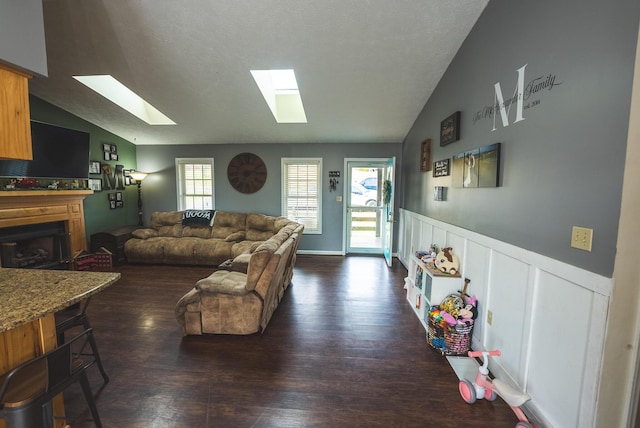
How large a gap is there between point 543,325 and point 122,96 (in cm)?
585

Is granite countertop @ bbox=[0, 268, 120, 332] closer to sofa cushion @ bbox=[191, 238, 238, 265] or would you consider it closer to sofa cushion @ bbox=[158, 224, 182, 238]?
sofa cushion @ bbox=[191, 238, 238, 265]

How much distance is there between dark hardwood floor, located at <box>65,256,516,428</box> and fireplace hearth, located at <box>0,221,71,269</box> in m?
1.16

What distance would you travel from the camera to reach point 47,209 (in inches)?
148

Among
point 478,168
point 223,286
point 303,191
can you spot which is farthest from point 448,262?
point 303,191

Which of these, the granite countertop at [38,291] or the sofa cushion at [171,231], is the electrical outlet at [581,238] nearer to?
the granite countertop at [38,291]

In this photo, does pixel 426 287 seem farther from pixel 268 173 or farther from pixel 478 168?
pixel 268 173

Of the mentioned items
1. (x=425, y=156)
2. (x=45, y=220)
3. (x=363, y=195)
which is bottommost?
(x=45, y=220)

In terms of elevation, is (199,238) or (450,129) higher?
(450,129)

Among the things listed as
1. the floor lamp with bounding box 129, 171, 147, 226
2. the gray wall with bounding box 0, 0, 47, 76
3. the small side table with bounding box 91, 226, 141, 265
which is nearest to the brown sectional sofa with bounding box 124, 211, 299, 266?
the small side table with bounding box 91, 226, 141, 265

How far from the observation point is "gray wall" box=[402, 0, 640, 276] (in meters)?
1.20

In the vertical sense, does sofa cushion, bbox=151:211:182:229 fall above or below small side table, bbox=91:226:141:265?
above

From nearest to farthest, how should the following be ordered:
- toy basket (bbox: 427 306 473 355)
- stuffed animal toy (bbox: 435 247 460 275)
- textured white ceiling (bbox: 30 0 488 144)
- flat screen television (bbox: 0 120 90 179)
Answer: toy basket (bbox: 427 306 473 355) < textured white ceiling (bbox: 30 0 488 144) < stuffed animal toy (bbox: 435 247 460 275) < flat screen television (bbox: 0 120 90 179)

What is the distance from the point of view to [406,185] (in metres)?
5.11

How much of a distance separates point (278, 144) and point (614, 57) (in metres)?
5.00
